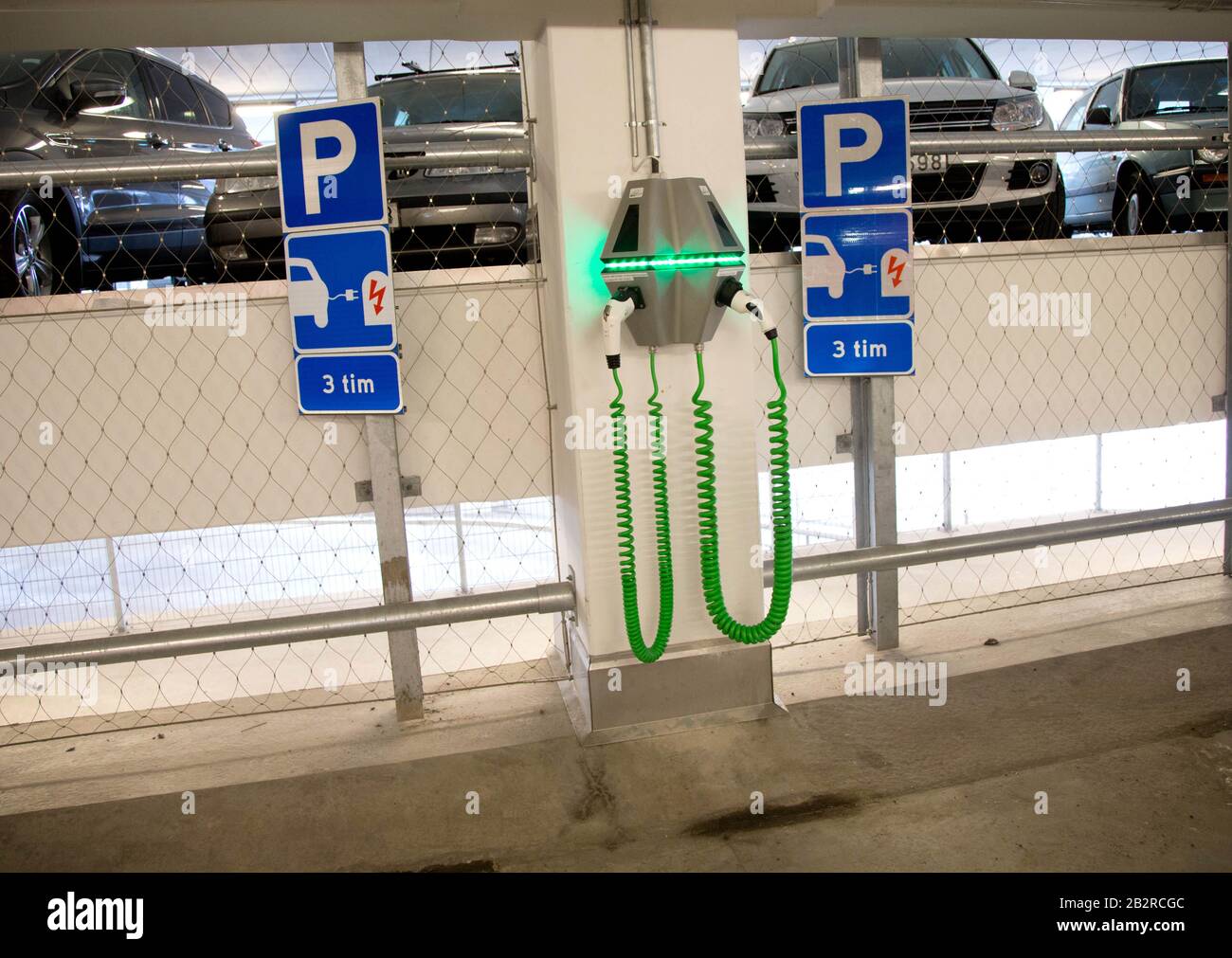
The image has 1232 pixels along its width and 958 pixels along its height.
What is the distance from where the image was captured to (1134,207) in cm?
560

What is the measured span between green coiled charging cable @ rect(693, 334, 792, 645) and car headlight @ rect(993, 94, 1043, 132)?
2607mm

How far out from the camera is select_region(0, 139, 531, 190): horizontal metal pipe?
2.88m

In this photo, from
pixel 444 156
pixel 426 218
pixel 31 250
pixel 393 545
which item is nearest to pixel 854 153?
pixel 444 156

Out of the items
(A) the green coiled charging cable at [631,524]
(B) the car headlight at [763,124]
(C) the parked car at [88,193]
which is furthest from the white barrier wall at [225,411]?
(B) the car headlight at [763,124]

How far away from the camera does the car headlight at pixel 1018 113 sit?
15.4 feet

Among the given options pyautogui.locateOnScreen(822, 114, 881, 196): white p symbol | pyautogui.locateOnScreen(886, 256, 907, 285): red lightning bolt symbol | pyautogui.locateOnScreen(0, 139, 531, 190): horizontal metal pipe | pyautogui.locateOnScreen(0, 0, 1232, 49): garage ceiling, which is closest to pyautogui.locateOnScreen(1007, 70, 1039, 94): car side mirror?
pyautogui.locateOnScreen(0, 0, 1232, 49): garage ceiling

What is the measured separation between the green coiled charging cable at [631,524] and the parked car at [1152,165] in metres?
3.64

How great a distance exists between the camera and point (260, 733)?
3.25 meters

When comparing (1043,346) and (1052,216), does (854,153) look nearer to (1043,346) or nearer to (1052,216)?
(1043,346)

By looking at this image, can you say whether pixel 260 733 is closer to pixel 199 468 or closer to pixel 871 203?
pixel 199 468

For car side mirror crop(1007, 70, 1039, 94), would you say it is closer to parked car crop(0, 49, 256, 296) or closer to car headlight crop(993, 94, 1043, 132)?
car headlight crop(993, 94, 1043, 132)

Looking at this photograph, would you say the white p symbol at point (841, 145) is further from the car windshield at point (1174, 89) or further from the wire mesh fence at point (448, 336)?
the car windshield at point (1174, 89)

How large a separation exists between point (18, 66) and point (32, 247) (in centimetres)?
92
